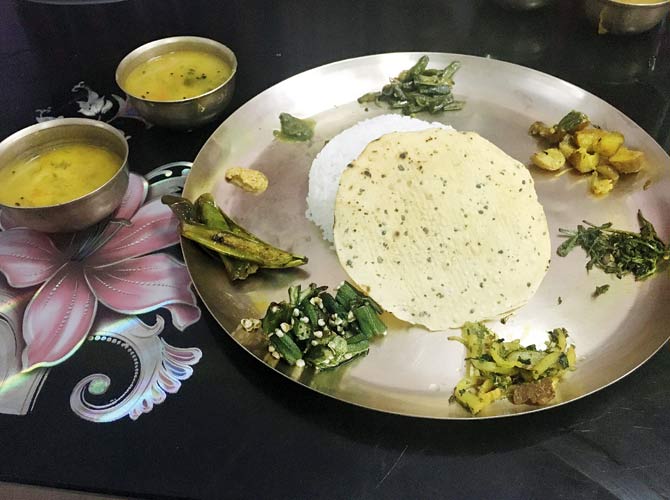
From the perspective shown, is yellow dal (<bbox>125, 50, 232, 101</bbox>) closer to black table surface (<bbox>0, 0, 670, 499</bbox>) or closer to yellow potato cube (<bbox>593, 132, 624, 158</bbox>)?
black table surface (<bbox>0, 0, 670, 499</bbox>)

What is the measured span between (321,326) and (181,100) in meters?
1.30

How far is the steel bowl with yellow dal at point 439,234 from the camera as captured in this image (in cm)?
195

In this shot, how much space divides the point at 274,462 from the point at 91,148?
1555 mm

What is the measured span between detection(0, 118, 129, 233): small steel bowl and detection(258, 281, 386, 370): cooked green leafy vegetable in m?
0.79

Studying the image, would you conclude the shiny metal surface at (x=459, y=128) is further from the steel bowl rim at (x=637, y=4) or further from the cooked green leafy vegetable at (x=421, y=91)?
the steel bowl rim at (x=637, y=4)

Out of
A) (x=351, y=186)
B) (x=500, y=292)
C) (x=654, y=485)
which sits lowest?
→ (x=654, y=485)

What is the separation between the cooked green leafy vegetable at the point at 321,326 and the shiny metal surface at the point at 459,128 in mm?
48

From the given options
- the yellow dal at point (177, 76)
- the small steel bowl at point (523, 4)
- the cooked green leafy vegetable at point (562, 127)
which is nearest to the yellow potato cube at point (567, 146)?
the cooked green leafy vegetable at point (562, 127)

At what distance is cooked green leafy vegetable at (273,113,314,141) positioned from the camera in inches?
101

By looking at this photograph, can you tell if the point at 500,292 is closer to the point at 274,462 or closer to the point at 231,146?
the point at 274,462

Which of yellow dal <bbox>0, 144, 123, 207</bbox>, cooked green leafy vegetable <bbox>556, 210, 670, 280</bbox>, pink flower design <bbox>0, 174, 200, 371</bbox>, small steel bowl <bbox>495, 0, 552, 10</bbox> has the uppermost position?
small steel bowl <bbox>495, 0, 552, 10</bbox>

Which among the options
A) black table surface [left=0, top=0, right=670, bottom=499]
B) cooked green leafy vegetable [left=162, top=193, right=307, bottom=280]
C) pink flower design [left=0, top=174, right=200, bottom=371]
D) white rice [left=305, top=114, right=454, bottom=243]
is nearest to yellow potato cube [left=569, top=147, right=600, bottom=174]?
white rice [left=305, top=114, right=454, bottom=243]

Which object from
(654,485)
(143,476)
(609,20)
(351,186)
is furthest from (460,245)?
(609,20)

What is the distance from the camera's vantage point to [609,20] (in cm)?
311
